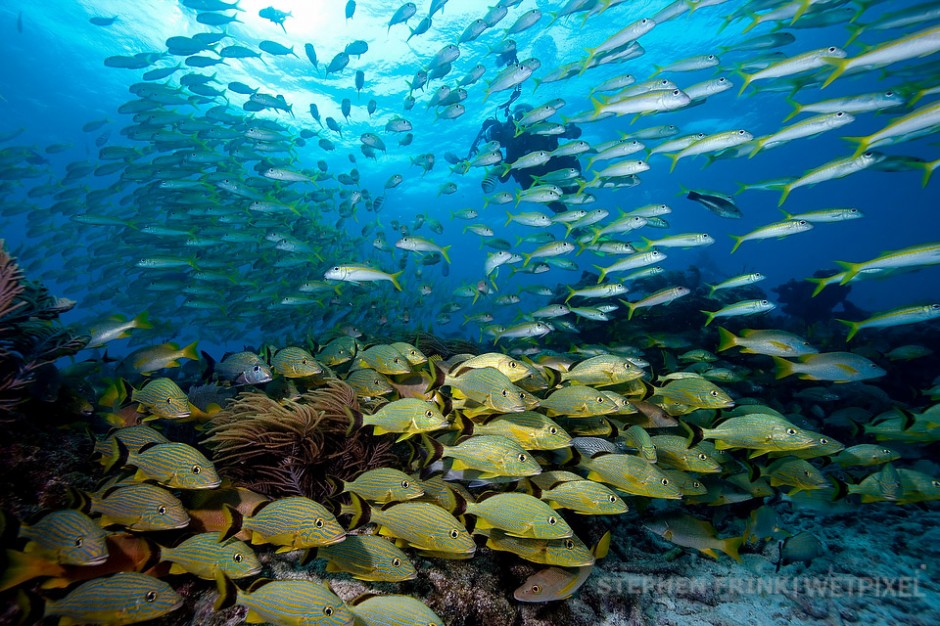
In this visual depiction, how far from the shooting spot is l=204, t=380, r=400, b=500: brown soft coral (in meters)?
2.99

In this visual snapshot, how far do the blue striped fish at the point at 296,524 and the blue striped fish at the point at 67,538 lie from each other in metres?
0.57

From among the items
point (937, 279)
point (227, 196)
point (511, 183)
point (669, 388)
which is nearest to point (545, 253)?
Result: point (669, 388)

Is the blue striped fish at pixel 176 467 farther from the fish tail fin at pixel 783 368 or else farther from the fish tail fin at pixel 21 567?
the fish tail fin at pixel 783 368

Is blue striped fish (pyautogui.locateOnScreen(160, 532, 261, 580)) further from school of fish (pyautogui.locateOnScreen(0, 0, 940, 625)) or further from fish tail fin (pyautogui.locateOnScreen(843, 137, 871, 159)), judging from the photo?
fish tail fin (pyautogui.locateOnScreen(843, 137, 871, 159))

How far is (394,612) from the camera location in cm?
169

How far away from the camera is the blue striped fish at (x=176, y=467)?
7.62ft

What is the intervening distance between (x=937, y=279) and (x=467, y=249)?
283ft

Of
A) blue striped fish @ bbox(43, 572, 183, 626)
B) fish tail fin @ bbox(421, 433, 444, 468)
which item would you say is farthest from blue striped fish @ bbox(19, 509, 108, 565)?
fish tail fin @ bbox(421, 433, 444, 468)

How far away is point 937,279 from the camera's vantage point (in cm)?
6109

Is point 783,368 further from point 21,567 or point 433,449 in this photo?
point 21,567

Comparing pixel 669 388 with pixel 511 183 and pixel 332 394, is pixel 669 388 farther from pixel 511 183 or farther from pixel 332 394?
pixel 511 183

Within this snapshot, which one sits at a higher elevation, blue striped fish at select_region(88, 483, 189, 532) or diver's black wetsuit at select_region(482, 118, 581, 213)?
diver's black wetsuit at select_region(482, 118, 581, 213)

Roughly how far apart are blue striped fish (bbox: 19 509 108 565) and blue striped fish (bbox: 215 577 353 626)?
30.9 inches

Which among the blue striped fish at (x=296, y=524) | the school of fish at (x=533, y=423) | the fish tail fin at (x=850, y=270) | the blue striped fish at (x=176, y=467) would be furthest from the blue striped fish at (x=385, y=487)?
the fish tail fin at (x=850, y=270)
